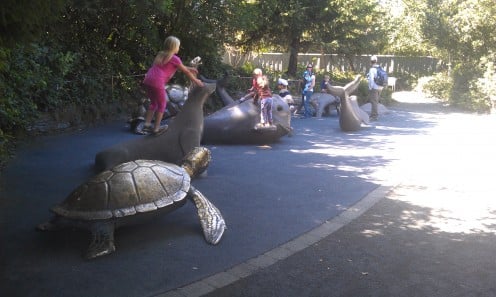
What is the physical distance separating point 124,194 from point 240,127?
638 centimetres

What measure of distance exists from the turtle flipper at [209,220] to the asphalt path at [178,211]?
0.10 m

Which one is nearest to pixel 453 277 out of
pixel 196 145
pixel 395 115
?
pixel 196 145

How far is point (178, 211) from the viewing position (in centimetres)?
632

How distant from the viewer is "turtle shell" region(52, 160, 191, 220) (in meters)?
4.89

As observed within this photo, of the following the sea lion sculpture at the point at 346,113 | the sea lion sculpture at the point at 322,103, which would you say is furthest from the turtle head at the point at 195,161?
the sea lion sculpture at the point at 322,103

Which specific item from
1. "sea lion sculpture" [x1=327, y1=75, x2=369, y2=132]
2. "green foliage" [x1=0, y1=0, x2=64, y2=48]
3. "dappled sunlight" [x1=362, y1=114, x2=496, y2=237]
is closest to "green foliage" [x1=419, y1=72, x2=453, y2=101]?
"dappled sunlight" [x1=362, y1=114, x2=496, y2=237]

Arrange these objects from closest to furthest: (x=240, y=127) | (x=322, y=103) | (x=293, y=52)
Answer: (x=240, y=127) < (x=322, y=103) < (x=293, y=52)

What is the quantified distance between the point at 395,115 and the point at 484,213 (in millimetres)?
12303

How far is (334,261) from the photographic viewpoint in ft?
16.4

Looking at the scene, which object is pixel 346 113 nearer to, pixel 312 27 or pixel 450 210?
pixel 450 210

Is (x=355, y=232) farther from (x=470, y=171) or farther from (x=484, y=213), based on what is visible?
(x=470, y=171)

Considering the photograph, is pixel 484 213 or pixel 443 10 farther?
pixel 443 10

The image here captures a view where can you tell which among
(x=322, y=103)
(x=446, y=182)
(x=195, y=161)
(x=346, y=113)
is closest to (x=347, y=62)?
(x=322, y=103)

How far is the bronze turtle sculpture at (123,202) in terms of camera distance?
4.88 m
